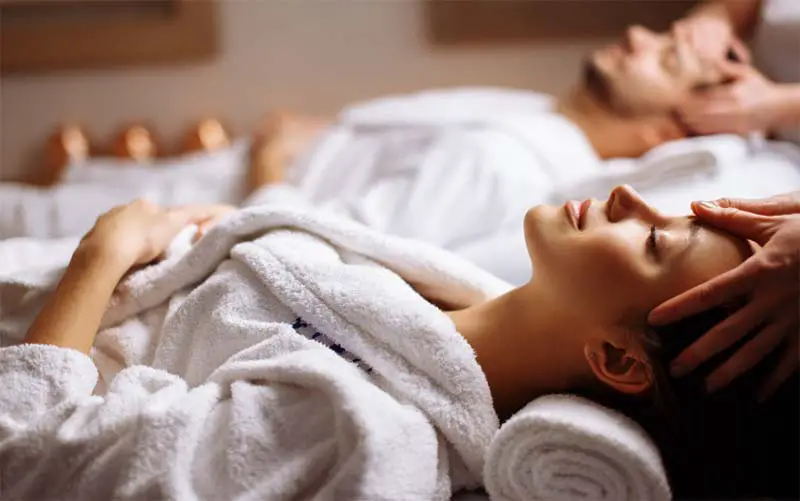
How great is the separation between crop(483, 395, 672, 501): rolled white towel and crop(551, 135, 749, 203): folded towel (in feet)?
1.73

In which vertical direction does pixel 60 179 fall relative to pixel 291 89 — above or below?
below

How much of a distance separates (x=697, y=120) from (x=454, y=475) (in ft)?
3.01

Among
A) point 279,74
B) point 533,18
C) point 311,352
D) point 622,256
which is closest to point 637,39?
point 533,18

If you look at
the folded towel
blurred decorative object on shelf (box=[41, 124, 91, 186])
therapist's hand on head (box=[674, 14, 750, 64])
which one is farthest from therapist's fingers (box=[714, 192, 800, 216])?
blurred decorative object on shelf (box=[41, 124, 91, 186])

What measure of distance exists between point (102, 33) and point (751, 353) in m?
1.65

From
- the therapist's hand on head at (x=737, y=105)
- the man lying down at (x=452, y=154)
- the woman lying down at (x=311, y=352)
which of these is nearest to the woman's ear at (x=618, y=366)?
the woman lying down at (x=311, y=352)

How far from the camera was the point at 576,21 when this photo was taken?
6.20 feet

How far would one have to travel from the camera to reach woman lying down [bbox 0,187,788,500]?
650 mm

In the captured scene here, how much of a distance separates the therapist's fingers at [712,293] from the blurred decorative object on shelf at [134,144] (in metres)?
1.51

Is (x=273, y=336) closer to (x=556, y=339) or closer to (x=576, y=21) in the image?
(x=556, y=339)

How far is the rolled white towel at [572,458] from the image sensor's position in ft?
2.09

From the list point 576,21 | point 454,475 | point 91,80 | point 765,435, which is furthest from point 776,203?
point 91,80

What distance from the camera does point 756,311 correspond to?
63 cm

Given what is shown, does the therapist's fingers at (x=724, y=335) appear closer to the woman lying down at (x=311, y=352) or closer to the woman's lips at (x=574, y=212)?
the woman lying down at (x=311, y=352)
